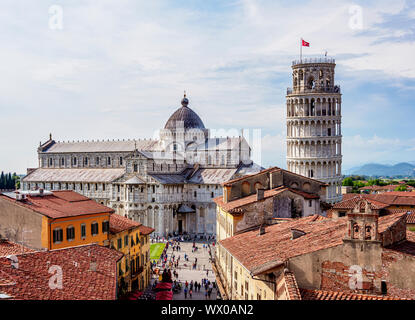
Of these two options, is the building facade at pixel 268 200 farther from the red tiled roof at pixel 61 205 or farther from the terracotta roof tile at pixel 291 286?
the terracotta roof tile at pixel 291 286

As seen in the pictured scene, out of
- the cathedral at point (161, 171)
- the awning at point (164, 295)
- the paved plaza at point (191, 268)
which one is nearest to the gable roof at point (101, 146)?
the cathedral at point (161, 171)

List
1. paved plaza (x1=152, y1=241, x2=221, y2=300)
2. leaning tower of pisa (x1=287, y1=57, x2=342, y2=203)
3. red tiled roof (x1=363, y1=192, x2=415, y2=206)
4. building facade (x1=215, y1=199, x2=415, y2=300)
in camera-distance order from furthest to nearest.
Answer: leaning tower of pisa (x1=287, y1=57, x2=342, y2=203) < red tiled roof (x1=363, y1=192, x2=415, y2=206) < paved plaza (x1=152, y1=241, x2=221, y2=300) < building facade (x1=215, y1=199, x2=415, y2=300)

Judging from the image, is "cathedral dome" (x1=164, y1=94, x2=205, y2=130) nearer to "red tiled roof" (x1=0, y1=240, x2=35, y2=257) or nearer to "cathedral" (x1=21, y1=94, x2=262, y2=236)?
"cathedral" (x1=21, y1=94, x2=262, y2=236)

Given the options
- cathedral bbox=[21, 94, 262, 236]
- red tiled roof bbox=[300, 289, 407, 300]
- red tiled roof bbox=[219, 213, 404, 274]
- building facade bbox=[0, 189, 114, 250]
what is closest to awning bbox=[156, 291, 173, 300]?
building facade bbox=[0, 189, 114, 250]
